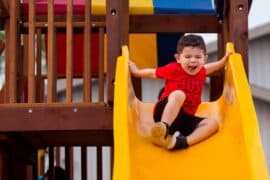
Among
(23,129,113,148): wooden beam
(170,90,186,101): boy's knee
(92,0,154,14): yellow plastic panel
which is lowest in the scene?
(23,129,113,148): wooden beam

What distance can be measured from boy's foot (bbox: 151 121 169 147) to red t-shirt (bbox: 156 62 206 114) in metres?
0.29

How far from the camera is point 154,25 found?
5477 mm

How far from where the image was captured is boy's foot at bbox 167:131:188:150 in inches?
Result: 162

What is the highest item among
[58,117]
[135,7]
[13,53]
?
[135,7]

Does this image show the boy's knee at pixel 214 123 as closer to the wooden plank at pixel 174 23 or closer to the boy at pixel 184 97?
the boy at pixel 184 97

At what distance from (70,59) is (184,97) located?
905 mm

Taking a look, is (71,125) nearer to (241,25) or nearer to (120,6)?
(120,6)

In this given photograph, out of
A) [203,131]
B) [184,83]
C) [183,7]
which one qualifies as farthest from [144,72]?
[183,7]

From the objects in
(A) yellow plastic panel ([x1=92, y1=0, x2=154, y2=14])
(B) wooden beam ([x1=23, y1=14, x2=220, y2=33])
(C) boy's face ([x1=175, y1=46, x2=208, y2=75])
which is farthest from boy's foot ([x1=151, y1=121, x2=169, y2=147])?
(A) yellow plastic panel ([x1=92, y1=0, x2=154, y2=14])

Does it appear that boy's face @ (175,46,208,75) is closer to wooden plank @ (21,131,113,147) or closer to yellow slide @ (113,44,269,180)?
yellow slide @ (113,44,269,180)

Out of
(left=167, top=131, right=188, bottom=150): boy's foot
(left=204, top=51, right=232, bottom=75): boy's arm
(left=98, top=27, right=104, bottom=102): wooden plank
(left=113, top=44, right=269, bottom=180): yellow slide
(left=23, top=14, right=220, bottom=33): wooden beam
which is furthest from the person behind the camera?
(left=23, top=14, right=220, bottom=33): wooden beam

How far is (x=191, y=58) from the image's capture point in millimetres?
4336

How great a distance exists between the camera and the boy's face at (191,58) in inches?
170

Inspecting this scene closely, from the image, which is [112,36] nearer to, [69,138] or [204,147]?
[204,147]
